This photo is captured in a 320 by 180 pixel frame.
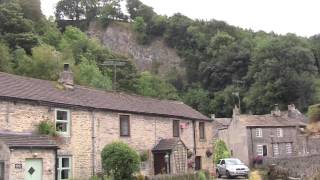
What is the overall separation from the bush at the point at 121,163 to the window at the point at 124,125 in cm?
495

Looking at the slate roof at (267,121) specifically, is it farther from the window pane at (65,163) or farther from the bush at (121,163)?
the window pane at (65,163)

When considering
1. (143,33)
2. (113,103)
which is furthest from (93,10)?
(113,103)

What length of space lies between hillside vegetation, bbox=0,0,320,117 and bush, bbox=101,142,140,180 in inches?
1435

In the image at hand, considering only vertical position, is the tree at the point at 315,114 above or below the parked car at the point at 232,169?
above

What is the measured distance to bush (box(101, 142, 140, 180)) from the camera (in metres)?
25.0

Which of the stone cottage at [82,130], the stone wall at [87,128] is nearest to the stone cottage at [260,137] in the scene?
the stone cottage at [82,130]

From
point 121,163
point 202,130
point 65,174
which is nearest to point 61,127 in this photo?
point 65,174

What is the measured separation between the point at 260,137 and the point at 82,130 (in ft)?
115

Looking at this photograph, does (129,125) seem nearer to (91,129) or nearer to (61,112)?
(91,129)

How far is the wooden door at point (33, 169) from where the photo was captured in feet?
71.3

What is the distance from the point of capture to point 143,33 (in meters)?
137

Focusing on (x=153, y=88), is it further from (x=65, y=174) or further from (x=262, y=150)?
(x=65, y=174)

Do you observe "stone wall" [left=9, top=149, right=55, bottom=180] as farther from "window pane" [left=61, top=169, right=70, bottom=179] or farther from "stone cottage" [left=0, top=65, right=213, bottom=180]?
"window pane" [left=61, top=169, right=70, bottom=179]

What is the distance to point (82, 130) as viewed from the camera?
1070 inches
